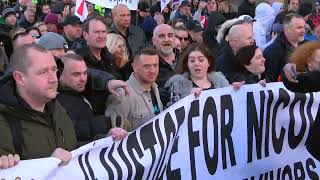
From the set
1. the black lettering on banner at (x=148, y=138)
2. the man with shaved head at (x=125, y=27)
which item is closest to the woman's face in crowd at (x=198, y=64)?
the black lettering on banner at (x=148, y=138)

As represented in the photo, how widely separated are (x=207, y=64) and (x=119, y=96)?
962mm

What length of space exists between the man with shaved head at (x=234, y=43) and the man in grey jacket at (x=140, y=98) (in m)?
1.17

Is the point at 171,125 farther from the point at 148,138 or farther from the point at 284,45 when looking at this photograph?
the point at 284,45

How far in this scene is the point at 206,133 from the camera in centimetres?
428

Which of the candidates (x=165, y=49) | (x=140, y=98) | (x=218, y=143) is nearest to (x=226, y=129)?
(x=218, y=143)

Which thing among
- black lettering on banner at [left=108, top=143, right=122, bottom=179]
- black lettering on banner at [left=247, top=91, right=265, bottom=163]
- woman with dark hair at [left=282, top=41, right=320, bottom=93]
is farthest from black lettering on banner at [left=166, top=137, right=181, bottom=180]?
woman with dark hair at [left=282, top=41, right=320, bottom=93]

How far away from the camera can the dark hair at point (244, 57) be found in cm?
548

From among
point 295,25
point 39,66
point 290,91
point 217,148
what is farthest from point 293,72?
point 295,25

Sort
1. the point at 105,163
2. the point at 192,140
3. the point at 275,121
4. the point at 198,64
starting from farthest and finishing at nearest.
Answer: the point at 198,64 → the point at 275,121 → the point at 192,140 → the point at 105,163

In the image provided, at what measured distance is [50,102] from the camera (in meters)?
3.50

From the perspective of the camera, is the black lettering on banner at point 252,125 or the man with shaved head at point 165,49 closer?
the black lettering on banner at point 252,125

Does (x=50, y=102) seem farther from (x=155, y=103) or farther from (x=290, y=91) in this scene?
(x=290, y=91)

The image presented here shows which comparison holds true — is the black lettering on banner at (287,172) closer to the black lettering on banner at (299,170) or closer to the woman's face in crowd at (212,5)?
the black lettering on banner at (299,170)

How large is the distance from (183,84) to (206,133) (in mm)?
764
